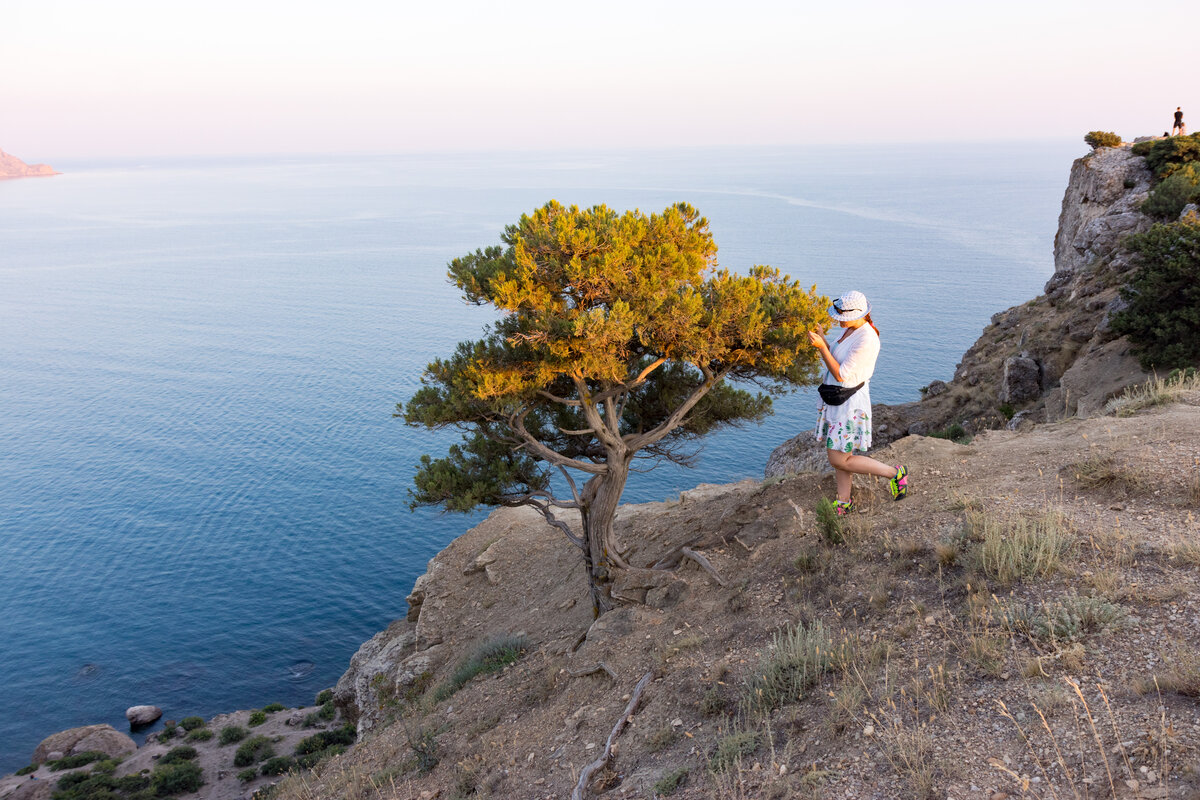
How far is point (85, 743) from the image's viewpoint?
29.5m

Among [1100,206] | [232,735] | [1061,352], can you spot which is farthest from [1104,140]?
[232,735]

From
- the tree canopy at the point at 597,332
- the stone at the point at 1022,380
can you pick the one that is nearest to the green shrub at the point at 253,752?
the tree canopy at the point at 597,332

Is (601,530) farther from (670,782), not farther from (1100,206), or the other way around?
(1100,206)

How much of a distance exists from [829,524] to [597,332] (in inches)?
163

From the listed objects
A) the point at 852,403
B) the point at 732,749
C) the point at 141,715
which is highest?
the point at 852,403

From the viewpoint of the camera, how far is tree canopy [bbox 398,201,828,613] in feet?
33.2

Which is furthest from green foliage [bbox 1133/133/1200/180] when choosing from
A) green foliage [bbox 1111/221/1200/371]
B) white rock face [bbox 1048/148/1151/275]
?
green foliage [bbox 1111/221/1200/371]

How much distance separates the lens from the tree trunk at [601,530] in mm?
13016

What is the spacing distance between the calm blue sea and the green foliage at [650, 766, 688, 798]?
32.6m

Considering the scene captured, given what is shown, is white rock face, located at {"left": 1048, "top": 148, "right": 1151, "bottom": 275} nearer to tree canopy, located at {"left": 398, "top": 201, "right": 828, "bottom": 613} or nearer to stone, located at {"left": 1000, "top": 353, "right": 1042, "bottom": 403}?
stone, located at {"left": 1000, "top": 353, "right": 1042, "bottom": 403}

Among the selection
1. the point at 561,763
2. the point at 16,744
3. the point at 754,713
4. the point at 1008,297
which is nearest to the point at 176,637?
the point at 16,744

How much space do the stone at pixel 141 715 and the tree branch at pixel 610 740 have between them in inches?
1311

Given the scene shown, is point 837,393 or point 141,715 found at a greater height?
point 837,393

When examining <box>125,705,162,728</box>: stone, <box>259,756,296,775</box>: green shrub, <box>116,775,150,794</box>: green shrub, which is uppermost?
<box>259,756,296,775</box>: green shrub
